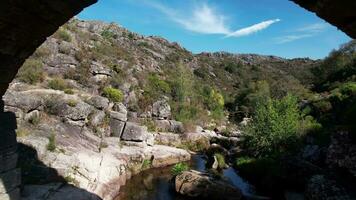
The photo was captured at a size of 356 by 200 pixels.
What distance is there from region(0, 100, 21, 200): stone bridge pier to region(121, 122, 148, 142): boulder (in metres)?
14.8

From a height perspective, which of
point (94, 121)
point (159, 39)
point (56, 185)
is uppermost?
point (159, 39)

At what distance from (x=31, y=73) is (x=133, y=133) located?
28.8 feet

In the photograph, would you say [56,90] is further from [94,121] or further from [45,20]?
[45,20]

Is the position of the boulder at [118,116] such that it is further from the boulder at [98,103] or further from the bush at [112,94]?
the bush at [112,94]

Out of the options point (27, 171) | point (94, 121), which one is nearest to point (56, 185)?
point (27, 171)

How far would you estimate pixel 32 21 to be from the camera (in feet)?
23.6

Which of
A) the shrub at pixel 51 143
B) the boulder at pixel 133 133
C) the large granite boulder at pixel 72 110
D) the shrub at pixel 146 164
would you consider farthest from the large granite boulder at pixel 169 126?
the shrub at pixel 51 143

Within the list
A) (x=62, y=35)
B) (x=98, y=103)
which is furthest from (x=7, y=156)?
(x=62, y=35)

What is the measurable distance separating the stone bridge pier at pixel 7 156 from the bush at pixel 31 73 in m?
16.9

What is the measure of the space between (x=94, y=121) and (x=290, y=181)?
13046 mm

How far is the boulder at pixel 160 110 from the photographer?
35000 millimetres

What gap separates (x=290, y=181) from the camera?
1892 centimetres

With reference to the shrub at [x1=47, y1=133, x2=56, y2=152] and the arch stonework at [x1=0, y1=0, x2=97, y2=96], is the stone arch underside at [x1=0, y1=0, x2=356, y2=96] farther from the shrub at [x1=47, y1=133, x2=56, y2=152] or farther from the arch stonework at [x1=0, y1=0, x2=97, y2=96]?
the shrub at [x1=47, y1=133, x2=56, y2=152]

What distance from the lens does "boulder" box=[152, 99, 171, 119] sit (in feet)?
115
